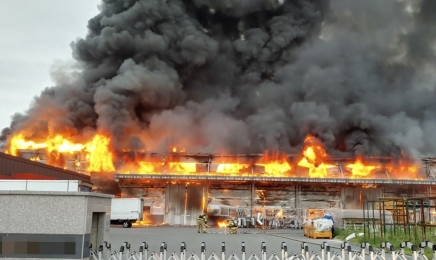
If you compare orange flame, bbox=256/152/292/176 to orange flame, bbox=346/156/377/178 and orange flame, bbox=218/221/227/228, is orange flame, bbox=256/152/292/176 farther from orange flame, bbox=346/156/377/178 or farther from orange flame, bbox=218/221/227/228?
orange flame, bbox=218/221/227/228

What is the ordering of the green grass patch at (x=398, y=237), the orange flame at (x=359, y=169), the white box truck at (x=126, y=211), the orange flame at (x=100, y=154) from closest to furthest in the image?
the green grass patch at (x=398, y=237) < the white box truck at (x=126, y=211) < the orange flame at (x=100, y=154) < the orange flame at (x=359, y=169)

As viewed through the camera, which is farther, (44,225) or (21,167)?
(21,167)

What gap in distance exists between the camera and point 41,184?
11070 mm

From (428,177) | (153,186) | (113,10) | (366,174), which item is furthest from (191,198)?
(113,10)

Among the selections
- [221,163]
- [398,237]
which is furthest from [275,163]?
[398,237]

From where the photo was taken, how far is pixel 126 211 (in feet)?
114

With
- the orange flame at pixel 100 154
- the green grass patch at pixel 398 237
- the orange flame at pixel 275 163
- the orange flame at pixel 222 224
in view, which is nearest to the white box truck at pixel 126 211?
the orange flame at pixel 100 154

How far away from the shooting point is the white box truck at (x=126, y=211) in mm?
34531

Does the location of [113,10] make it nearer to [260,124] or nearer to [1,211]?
[260,124]

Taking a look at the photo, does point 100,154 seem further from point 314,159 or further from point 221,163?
point 314,159

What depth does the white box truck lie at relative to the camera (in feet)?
113

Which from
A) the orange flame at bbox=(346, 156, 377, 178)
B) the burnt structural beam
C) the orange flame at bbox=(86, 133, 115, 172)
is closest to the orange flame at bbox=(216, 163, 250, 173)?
the burnt structural beam

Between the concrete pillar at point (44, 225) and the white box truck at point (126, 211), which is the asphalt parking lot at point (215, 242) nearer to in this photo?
the concrete pillar at point (44, 225)

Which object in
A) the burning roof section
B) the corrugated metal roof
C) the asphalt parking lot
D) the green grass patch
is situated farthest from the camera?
the burning roof section
